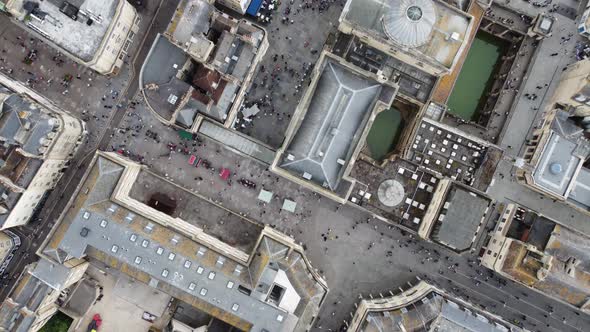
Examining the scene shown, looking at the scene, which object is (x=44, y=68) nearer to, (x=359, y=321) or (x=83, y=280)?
(x=83, y=280)

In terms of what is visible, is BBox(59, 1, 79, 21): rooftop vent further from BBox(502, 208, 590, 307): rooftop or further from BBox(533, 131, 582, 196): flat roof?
BBox(533, 131, 582, 196): flat roof

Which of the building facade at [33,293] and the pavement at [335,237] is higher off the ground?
the pavement at [335,237]

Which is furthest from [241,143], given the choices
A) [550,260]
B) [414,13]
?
[550,260]

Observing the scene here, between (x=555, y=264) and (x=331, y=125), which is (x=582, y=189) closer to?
(x=555, y=264)

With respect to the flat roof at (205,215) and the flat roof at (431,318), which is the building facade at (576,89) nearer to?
the flat roof at (431,318)

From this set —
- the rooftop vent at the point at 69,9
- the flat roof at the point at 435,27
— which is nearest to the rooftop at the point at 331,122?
the flat roof at the point at 435,27
